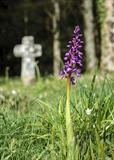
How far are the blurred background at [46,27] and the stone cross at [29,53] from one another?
2784 mm

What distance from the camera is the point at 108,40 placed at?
1537 cm

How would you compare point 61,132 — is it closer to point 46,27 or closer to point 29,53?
point 29,53

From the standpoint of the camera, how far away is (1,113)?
6508 millimetres

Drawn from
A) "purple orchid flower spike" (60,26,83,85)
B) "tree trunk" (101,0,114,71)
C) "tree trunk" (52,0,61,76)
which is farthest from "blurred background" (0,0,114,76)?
"purple orchid flower spike" (60,26,83,85)

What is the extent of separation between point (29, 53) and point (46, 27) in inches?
345

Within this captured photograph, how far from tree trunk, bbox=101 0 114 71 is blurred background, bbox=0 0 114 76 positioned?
5122 millimetres

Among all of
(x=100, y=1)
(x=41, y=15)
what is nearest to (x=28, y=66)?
(x=100, y=1)

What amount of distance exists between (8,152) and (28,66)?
12.0m

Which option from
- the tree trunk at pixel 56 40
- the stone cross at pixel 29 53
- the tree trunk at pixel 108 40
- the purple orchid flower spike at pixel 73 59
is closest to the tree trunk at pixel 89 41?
the tree trunk at pixel 56 40

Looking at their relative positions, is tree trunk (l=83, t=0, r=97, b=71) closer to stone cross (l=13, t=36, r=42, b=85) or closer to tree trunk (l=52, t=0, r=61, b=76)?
tree trunk (l=52, t=0, r=61, b=76)

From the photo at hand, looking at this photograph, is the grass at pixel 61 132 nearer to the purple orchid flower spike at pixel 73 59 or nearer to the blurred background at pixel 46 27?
the purple orchid flower spike at pixel 73 59

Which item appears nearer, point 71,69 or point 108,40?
point 71,69

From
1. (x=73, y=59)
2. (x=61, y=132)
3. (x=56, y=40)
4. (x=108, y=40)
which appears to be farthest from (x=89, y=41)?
(x=73, y=59)

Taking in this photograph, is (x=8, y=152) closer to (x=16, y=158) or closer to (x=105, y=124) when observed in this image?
(x=16, y=158)
